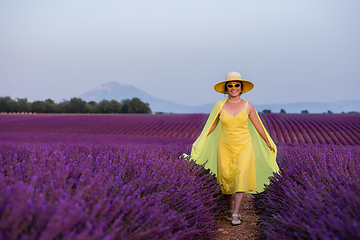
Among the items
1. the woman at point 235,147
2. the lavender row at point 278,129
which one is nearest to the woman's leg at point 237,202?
the woman at point 235,147

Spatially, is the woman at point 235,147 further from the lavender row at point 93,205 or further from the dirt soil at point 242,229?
the lavender row at point 93,205

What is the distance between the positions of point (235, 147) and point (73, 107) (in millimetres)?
46940

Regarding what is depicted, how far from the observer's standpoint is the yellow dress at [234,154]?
335 centimetres

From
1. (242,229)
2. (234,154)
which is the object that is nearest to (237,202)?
(242,229)

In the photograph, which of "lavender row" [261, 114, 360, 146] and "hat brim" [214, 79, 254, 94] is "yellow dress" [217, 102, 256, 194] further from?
"lavender row" [261, 114, 360, 146]

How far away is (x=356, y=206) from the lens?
5.26ft

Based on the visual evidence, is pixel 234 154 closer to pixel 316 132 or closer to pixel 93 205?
pixel 93 205

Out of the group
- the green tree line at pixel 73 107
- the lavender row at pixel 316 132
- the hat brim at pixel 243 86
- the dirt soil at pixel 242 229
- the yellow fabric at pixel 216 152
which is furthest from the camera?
the green tree line at pixel 73 107

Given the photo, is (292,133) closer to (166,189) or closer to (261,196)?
(261,196)

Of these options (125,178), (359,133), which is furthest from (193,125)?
(125,178)

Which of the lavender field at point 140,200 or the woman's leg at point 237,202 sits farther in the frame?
the woman's leg at point 237,202

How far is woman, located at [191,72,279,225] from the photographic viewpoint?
3367mm

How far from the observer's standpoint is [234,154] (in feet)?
11.1

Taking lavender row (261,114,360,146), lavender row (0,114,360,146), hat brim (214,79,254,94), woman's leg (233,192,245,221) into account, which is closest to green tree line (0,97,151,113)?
lavender row (0,114,360,146)
